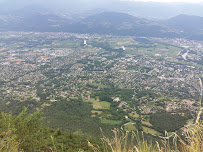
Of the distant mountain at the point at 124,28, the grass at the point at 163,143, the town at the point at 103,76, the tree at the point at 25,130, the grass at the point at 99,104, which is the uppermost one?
the distant mountain at the point at 124,28

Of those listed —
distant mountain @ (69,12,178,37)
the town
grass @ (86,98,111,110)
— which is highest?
distant mountain @ (69,12,178,37)

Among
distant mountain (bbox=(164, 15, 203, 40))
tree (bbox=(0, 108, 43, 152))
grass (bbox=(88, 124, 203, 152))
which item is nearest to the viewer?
grass (bbox=(88, 124, 203, 152))

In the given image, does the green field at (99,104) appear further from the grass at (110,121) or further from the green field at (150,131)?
the green field at (150,131)

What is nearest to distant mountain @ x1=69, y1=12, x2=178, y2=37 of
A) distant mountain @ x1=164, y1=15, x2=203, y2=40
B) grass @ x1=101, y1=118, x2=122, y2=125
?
distant mountain @ x1=164, y1=15, x2=203, y2=40

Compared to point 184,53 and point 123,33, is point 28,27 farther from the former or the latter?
point 184,53

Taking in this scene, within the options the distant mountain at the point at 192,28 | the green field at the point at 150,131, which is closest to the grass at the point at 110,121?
the green field at the point at 150,131

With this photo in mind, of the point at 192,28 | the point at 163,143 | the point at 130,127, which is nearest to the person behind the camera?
the point at 163,143

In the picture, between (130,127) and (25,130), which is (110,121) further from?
(25,130)

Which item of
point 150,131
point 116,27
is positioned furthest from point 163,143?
point 116,27

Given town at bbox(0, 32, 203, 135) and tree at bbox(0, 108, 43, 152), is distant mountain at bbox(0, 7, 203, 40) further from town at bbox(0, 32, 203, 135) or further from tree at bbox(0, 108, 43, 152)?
tree at bbox(0, 108, 43, 152)

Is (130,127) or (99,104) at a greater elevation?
(99,104)

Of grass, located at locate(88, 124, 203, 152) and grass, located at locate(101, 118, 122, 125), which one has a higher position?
grass, located at locate(88, 124, 203, 152)

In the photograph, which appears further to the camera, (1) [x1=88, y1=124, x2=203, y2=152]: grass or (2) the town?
(2) the town
